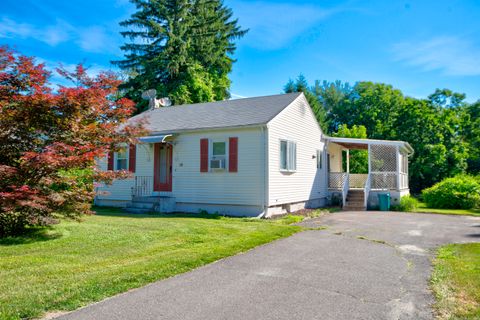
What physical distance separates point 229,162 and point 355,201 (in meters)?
7.80

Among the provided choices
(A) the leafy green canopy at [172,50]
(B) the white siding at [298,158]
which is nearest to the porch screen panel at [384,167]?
(B) the white siding at [298,158]

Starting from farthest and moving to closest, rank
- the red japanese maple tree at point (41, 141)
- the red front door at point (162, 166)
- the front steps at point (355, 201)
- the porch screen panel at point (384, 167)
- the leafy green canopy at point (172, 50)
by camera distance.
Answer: the leafy green canopy at point (172, 50)
the porch screen panel at point (384, 167)
the front steps at point (355, 201)
the red front door at point (162, 166)
the red japanese maple tree at point (41, 141)

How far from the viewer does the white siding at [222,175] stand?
13.0 m

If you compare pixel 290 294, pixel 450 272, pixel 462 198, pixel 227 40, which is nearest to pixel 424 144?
pixel 462 198

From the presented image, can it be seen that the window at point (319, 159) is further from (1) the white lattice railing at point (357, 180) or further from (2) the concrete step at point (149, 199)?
(2) the concrete step at point (149, 199)

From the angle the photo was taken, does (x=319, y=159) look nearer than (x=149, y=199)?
No

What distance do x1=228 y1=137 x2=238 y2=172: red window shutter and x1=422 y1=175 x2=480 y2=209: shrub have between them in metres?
12.5

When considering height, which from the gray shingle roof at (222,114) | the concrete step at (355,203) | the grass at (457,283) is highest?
the gray shingle roof at (222,114)

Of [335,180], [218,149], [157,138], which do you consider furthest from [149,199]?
[335,180]

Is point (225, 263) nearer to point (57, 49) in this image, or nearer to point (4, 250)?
point (4, 250)

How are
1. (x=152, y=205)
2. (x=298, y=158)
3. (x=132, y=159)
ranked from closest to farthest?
(x=152, y=205) < (x=298, y=158) < (x=132, y=159)

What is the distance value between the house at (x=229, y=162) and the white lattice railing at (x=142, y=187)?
4cm

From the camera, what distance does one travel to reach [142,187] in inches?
607

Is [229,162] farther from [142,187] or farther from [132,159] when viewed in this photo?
[132,159]
